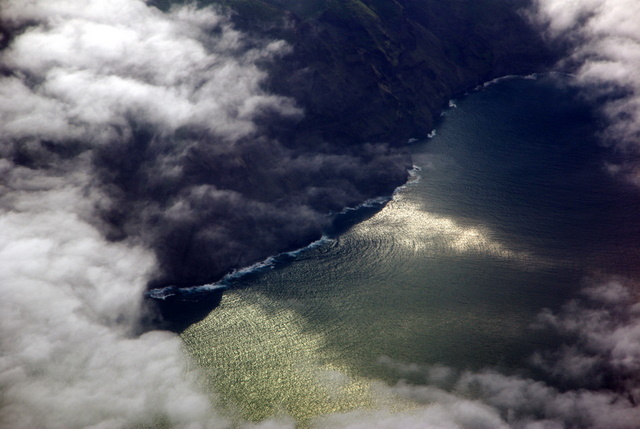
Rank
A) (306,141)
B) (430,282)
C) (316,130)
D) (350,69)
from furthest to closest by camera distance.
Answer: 1. (350,69)
2. (316,130)
3. (306,141)
4. (430,282)

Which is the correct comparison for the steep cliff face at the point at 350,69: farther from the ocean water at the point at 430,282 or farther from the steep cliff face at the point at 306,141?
the ocean water at the point at 430,282

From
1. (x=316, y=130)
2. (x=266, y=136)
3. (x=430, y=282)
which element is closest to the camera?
(x=430, y=282)

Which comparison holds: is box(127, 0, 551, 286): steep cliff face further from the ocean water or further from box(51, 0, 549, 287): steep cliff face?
the ocean water

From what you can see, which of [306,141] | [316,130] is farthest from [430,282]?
[316,130]

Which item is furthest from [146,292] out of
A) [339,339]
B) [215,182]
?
[339,339]

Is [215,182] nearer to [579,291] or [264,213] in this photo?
[264,213]

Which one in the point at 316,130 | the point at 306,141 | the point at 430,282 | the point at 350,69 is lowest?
the point at 430,282

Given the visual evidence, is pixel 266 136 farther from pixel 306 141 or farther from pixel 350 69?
pixel 350 69
